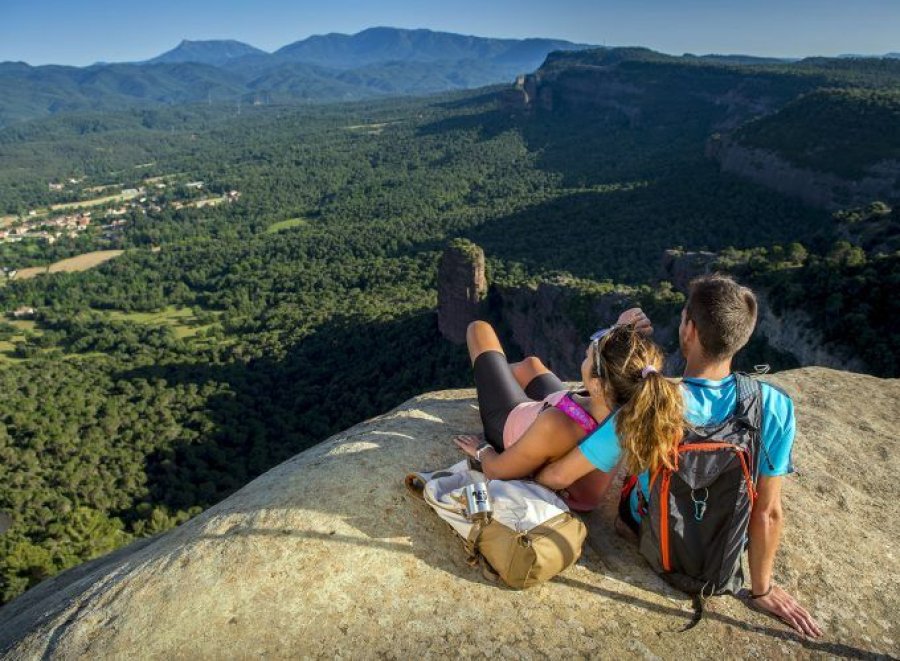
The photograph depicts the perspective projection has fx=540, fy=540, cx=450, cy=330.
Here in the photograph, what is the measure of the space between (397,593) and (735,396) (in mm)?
3238

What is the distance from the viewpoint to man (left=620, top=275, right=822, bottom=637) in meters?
4.05

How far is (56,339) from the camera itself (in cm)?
6419

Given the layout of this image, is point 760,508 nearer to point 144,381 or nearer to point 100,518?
point 100,518

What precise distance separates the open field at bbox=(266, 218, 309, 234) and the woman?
10980 cm

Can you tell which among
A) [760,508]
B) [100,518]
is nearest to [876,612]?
[760,508]

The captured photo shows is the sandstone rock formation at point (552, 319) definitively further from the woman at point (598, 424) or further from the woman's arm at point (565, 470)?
the woman's arm at point (565, 470)

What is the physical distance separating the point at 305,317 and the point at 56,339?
31.9 metres

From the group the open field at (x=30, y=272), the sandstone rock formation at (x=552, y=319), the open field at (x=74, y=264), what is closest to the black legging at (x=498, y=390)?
the sandstone rock formation at (x=552, y=319)

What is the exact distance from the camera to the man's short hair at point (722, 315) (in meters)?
4.02

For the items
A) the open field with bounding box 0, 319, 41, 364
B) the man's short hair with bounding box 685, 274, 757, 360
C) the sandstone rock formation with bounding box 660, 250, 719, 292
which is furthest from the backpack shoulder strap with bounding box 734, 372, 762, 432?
the open field with bounding box 0, 319, 41, 364

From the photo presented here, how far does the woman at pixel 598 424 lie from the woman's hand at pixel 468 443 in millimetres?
47

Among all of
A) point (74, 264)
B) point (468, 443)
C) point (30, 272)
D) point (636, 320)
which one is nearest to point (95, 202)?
point (30, 272)

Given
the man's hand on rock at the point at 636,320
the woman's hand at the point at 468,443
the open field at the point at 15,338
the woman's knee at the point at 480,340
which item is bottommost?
the open field at the point at 15,338

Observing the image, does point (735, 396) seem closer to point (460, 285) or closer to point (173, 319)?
point (460, 285)
